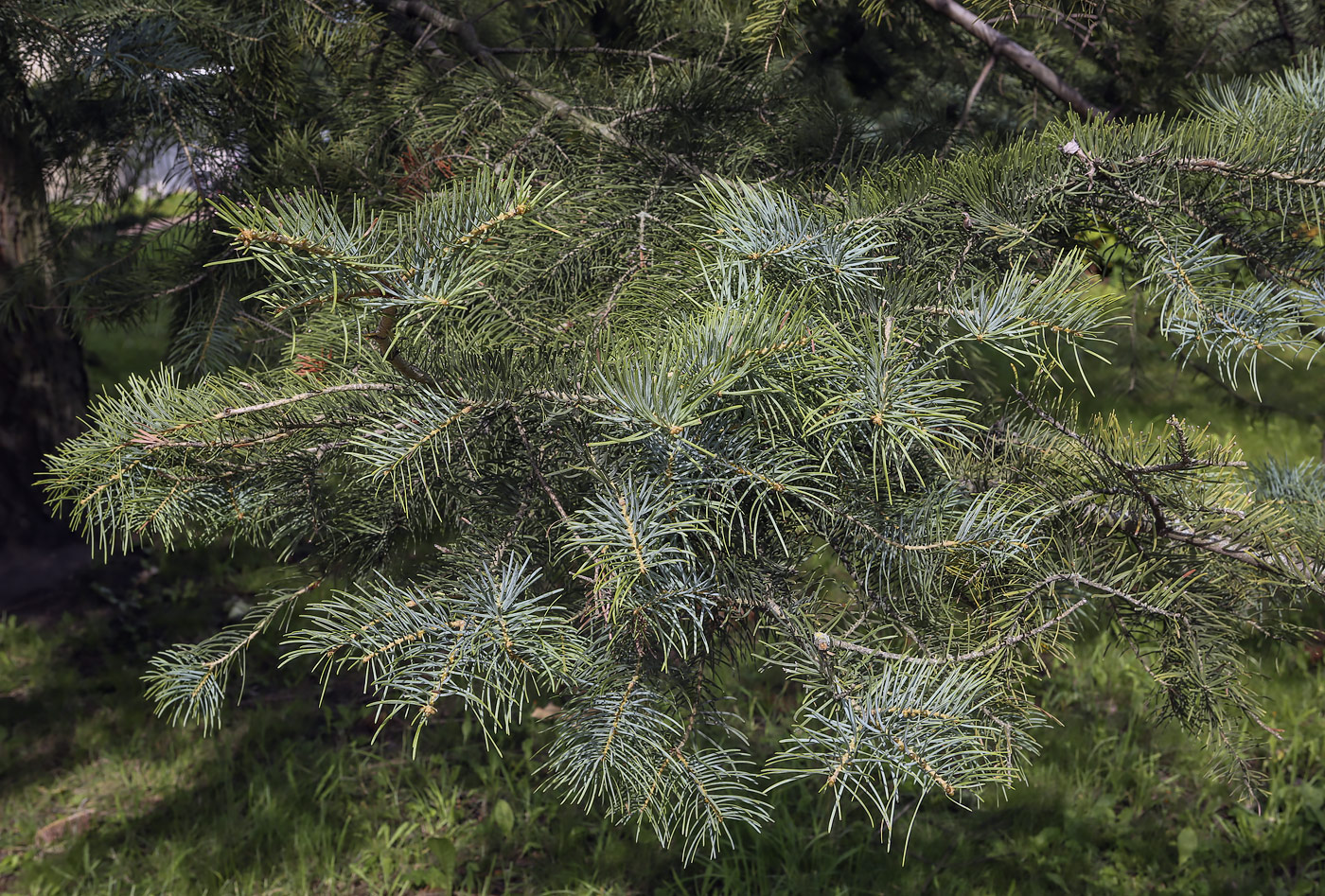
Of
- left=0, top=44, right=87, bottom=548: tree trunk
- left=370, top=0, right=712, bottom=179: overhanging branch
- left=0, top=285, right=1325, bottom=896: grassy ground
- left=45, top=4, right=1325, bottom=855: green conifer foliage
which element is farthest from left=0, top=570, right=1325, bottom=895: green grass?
left=370, top=0, right=712, bottom=179: overhanging branch

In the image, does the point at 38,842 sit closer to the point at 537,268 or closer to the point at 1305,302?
the point at 537,268

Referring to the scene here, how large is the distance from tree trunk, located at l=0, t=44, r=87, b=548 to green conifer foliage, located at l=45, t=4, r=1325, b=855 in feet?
10.0

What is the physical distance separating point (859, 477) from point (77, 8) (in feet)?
5.24

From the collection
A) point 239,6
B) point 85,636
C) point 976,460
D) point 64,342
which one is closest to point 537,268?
point 976,460

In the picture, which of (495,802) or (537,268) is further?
(495,802)

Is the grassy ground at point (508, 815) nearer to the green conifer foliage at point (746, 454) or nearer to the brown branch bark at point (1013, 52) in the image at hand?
the green conifer foliage at point (746, 454)

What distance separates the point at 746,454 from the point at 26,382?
3979mm

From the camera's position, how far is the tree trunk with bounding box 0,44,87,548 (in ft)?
11.2

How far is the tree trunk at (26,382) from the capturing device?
3.41 metres

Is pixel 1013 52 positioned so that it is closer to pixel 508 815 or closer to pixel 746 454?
pixel 746 454

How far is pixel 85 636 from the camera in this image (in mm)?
3494

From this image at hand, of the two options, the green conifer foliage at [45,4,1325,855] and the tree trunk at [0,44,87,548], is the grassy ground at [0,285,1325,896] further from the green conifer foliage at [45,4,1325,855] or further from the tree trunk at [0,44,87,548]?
the green conifer foliage at [45,4,1325,855]

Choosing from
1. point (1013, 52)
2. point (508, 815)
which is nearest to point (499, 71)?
point (1013, 52)

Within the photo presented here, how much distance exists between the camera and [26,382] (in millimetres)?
3727
